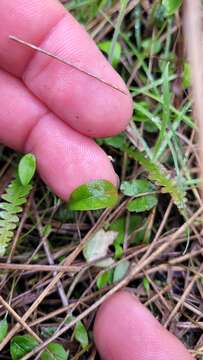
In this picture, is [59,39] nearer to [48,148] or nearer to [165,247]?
[48,148]

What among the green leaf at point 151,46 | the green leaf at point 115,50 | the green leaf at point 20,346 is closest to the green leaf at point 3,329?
the green leaf at point 20,346

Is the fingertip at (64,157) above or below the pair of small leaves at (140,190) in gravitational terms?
above

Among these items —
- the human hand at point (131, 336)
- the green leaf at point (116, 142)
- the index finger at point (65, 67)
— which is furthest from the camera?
the green leaf at point (116, 142)

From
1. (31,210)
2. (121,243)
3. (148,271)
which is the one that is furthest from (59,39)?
(148,271)

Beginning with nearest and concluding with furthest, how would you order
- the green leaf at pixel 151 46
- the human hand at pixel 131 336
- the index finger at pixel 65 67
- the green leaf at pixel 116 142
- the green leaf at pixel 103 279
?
the human hand at pixel 131 336 → the index finger at pixel 65 67 → the green leaf at pixel 103 279 → the green leaf at pixel 116 142 → the green leaf at pixel 151 46

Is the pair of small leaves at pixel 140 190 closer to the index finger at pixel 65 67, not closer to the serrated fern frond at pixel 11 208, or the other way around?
the index finger at pixel 65 67

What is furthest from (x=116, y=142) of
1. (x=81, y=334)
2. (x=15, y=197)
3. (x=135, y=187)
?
(x=81, y=334)
